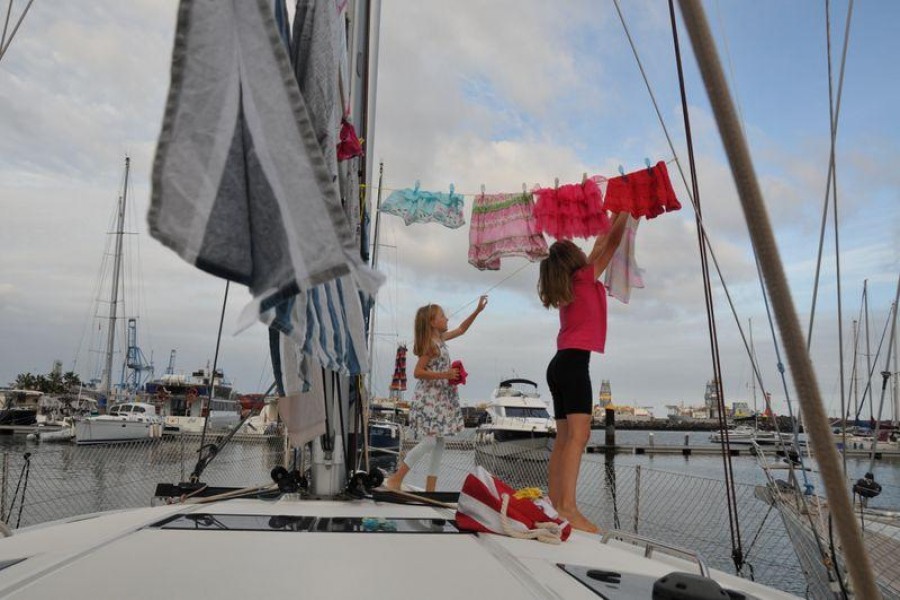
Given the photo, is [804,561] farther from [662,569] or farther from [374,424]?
[374,424]

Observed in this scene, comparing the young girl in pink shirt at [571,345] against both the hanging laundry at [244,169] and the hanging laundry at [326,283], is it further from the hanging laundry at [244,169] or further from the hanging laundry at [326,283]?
the hanging laundry at [244,169]

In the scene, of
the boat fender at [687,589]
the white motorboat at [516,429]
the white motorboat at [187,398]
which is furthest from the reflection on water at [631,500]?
the white motorboat at [187,398]

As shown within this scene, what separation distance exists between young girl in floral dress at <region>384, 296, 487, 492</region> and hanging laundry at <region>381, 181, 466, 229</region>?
201cm

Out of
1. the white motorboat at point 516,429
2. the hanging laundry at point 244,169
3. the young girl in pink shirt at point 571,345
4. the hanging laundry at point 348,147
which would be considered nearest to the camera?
the hanging laundry at point 244,169

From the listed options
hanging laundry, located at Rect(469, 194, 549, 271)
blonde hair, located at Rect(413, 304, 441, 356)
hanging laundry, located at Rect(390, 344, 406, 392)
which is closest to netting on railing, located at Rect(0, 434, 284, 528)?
hanging laundry, located at Rect(390, 344, 406, 392)

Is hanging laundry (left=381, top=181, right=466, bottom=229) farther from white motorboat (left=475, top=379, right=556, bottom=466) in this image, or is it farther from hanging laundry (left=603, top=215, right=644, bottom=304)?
white motorboat (left=475, top=379, right=556, bottom=466)

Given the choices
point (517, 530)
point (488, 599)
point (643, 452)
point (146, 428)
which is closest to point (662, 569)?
point (517, 530)

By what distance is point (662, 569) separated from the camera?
185 centimetres

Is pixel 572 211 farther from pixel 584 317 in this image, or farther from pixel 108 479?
pixel 108 479

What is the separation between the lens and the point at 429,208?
655 cm

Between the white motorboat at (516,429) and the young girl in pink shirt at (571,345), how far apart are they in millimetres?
17499

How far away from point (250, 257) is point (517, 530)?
1.57 m

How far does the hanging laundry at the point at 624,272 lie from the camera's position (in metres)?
4.09

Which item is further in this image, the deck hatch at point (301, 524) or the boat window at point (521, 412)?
the boat window at point (521, 412)
